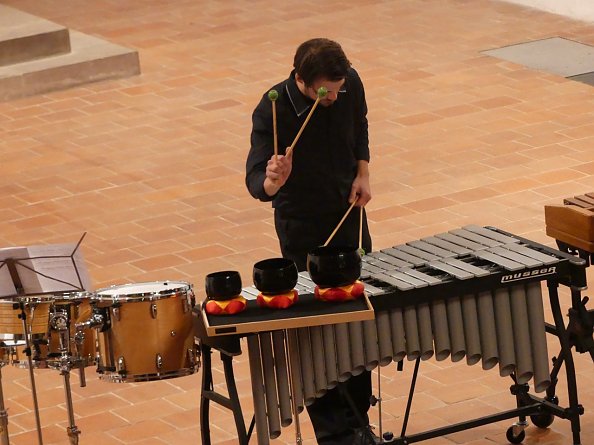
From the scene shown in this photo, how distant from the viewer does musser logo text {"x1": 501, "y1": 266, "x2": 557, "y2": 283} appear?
15.1 ft

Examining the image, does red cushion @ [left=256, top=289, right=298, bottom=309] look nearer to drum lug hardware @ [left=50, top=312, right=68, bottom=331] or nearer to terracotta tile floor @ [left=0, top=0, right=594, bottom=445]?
drum lug hardware @ [left=50, top=312, right=68, bottom=331]

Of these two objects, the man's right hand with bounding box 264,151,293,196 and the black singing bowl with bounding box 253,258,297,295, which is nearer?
the black singing bowl with bounding box 253,258,297,295

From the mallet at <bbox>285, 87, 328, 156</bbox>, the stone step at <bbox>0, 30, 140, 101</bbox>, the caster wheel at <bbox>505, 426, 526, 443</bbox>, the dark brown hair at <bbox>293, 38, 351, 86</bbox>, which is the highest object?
the dark brown hair at <bbox>293, 38, 351, 86</bbox>

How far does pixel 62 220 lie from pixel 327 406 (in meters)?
3.42

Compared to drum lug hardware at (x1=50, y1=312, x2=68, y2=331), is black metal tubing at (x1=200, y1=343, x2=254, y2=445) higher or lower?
lower

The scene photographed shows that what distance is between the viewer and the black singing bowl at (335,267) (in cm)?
434

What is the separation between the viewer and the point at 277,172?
4598mm

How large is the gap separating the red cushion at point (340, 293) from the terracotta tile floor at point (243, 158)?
1192mm

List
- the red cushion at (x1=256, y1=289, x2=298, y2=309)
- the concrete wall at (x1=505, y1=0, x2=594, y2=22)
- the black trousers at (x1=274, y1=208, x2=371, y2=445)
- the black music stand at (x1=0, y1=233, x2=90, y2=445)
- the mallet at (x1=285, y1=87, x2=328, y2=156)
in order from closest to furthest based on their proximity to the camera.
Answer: the red cushion at (x1=256, y1=289, x2=298, y2=309) < the mallet at (x1=285, y1=87, x2=328, y2=156) < the black music stand at (x1=0, y1=233, x2=90, y2=445) < the black trousers at (x1=274, y1=208, x2=371, y2=445) < the concrete wall at (x1=505, y1=0, x2=594, y2=22)

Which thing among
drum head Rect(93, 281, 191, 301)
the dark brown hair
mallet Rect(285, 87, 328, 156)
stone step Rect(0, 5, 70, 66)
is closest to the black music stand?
drum head Rect(93, 281, 191, 301)

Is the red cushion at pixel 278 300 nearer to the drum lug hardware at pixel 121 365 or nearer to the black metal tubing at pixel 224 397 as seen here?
the black metal tubing at pixel 224 397

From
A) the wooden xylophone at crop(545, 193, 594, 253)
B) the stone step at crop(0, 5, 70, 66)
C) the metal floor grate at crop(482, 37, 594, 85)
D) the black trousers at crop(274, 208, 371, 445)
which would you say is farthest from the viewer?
the stone step at crop(0, 5, 70, 66)

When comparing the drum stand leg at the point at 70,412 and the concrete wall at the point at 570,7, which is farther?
the concrete wall at the point at 570,7

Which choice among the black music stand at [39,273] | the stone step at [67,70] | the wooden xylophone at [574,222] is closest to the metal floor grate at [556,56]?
the stone step at [67,70]
